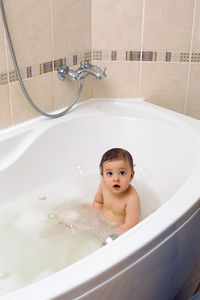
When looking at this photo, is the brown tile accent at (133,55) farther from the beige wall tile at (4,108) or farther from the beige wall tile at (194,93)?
the beige wall tile at (4,108)

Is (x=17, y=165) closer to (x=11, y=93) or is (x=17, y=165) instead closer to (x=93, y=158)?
(x=11, y=93)

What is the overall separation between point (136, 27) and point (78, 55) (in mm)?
316

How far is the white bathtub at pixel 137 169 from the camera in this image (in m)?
0.98

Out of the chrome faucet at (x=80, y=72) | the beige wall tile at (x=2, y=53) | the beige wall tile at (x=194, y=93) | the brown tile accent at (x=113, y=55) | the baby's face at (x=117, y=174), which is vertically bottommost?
the baby's face at (x=117, y=174)

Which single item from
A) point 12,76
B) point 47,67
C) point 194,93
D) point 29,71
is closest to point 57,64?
point 47,67

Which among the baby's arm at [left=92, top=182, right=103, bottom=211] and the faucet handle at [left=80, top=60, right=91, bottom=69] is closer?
the baby's arm at [left=92, top=182, right=103, bottom=211]

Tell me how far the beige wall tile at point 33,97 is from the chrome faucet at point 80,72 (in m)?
0.06

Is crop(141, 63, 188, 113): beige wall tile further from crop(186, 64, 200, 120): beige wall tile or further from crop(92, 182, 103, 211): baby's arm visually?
crop(92, 182, 103, 211): baby's arm

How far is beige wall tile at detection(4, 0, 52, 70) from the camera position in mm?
1670

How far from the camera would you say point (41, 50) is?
1.84 meters

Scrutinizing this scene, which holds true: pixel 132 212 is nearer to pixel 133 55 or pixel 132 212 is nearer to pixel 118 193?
pixel 118 193

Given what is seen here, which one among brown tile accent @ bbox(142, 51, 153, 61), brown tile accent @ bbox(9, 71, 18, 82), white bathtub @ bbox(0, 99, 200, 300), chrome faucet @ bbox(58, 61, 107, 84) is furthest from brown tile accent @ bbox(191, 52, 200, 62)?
brown tile accent @ bbox(9, 71, 18, 82)

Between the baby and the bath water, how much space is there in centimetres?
5

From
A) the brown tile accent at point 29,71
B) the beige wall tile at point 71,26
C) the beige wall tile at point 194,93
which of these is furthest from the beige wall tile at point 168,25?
the brown tile accent at point 29,71
